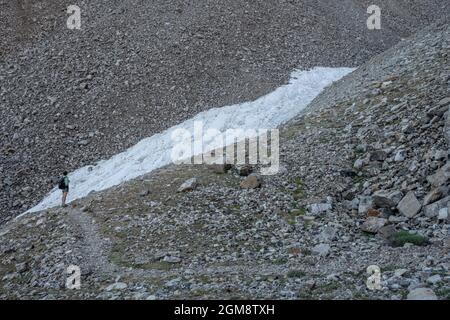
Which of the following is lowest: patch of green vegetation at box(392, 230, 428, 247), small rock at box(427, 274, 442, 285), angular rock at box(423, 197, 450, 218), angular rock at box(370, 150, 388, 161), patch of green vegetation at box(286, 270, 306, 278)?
small rock at box(427, 274, 442, 285)

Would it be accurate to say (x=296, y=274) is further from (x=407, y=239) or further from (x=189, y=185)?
(x=189, y=185)

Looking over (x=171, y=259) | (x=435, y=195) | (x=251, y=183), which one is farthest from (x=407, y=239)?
(x=171, y=259)

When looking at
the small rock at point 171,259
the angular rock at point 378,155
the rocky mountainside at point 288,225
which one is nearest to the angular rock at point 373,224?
the rocky mountainside at point 288,225

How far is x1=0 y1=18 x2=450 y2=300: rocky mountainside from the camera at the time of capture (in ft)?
42.8

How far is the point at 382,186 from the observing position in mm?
17250

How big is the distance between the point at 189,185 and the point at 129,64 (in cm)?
1568

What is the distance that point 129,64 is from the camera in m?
32.2

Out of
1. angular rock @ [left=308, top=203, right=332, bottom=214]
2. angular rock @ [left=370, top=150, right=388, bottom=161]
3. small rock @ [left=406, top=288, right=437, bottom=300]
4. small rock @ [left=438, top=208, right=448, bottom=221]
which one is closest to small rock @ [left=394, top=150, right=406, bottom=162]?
angular rock @ [left=370, top=150, right=388, bottom=161]

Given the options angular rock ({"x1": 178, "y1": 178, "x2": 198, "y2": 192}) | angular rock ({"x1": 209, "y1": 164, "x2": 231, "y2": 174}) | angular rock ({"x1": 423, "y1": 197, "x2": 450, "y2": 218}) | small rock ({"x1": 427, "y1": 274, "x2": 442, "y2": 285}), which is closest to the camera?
small rock ({"x1": 427, "y1": 274, "x2": 442, "y2": 285})

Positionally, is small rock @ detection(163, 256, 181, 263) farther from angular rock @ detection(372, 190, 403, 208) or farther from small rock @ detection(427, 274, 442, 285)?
small rock @ detection(427, 274, 442, 285)

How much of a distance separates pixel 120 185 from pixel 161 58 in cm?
1351

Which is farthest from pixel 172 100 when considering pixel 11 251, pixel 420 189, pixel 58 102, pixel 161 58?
pixel 420 189

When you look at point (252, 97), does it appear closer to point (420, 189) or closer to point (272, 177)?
point (272, 177)

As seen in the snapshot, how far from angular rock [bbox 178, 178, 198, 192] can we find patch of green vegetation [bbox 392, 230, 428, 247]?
306 inches
